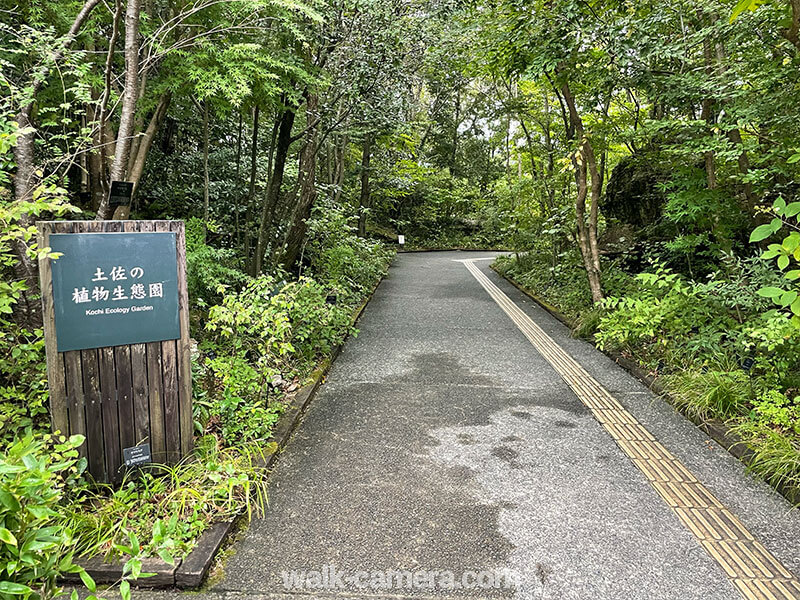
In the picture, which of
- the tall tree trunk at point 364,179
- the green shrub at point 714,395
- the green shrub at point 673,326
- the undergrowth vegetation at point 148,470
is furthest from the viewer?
the tall tree trunk at point 364,179

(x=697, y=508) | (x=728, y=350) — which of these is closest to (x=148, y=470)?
(x=697, y=508)

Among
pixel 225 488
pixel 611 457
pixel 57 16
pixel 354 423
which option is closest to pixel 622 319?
pixel 611 457

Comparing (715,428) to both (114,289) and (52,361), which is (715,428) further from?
(52,361)

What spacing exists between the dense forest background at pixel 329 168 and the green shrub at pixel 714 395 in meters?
0.02

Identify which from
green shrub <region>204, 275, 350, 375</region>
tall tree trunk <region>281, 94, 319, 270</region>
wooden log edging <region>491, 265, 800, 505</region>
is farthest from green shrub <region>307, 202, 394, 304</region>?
wooden log edging <region>491, 265, 800, 505</region>

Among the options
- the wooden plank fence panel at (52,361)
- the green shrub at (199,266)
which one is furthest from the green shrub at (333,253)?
the wooden plank fence panel at (52,361)

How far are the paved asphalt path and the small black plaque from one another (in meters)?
0.72

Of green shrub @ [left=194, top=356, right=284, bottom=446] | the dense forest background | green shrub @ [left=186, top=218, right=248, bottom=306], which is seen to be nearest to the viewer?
the dense forest background

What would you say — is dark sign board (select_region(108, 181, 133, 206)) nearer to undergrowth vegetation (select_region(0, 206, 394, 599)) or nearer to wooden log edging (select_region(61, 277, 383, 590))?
undergrowth vegetation (select_region(0, 206, 394, 599))

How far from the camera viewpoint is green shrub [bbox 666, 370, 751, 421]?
416cm

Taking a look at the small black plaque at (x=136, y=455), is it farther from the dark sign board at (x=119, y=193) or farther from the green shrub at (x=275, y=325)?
the dark sign board at (x=119, y=193)

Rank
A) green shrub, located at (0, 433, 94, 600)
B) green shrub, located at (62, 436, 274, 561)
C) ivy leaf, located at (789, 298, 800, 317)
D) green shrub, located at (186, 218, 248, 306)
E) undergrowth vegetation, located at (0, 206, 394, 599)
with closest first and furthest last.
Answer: green shrub, located at (0, 433, 94, 600), undergrowth vegetation, located at (0, 206, 394, 599), green shrub, located at (62, 436, 274, 561), ivy leaf, located at (789, 298, 800, 317), green shrub, located at (186, 218, 248, 306)

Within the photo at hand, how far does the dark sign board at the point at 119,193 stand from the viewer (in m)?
2.98

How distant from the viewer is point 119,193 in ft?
9.89
